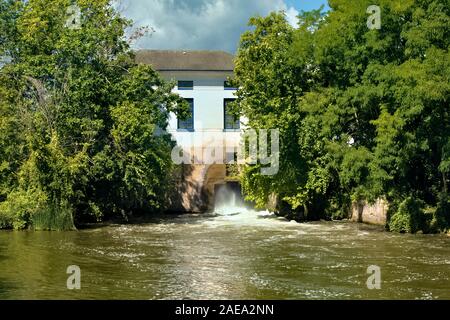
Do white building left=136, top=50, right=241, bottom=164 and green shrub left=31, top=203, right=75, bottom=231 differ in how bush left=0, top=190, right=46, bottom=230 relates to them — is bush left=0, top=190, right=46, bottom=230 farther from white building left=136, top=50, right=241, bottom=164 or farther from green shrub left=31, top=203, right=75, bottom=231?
white building left=136, top=50, right=241, bottom=164

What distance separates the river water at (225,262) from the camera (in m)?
16.8

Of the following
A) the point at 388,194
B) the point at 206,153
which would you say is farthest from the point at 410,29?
the point at 206,153

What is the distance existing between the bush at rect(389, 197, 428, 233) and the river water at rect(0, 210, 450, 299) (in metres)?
0.88

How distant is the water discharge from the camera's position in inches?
662

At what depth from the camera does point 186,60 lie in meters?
56.1

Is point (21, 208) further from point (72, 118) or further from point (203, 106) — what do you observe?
point (203, 106)

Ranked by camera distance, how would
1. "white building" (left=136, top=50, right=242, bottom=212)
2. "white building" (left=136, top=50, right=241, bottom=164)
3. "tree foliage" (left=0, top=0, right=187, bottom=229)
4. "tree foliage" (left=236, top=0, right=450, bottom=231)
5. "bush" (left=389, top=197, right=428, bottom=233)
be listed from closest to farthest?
"tree foliage" (left=236, top=0, right=450, bottom=231), "bush" (left=389, top=197, right=428, bottom=233), "tree foliage" (left=0, top=0, right=187, bottom=229), "white building" (left=136, top=50, right=242, bottom=212), "white building" (left=136, top=50, right=241, bottom=164)

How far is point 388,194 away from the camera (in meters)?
31.4

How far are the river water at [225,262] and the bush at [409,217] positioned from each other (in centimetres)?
88

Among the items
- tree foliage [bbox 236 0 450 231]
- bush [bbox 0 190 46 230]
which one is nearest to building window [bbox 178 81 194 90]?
tree foliage [bbox 236 0 450 231]

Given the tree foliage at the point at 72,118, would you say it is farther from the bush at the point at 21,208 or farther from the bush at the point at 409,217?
the bush at the point at 409,217

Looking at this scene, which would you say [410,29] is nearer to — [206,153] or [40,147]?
[40,147]

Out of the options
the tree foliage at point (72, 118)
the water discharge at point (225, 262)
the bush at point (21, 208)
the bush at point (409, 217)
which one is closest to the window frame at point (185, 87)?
the tree foliage at point (72, 118)
